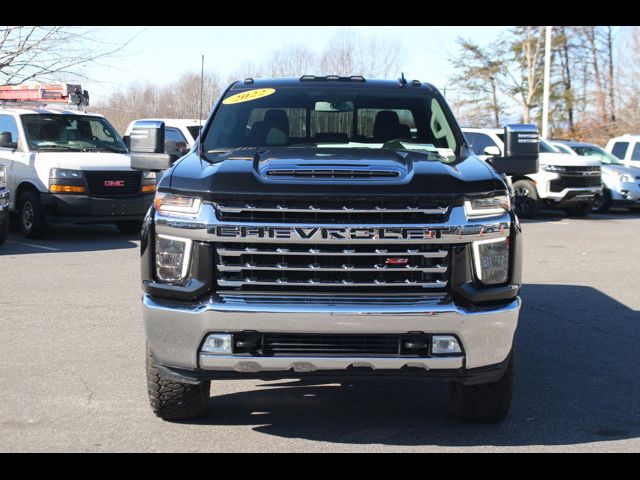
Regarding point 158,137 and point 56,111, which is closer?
point 158,137

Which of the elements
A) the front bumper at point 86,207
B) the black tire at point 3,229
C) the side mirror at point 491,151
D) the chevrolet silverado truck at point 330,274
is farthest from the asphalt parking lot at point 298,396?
the front bumper at point 86,207

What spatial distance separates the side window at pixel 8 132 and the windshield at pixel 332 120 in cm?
982

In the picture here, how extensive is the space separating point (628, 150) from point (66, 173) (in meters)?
14.0

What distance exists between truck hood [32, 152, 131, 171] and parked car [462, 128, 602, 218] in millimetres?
7632

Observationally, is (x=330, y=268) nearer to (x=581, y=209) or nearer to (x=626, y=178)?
(x=581, y=209)

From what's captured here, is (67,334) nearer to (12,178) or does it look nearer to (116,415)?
(116,415)

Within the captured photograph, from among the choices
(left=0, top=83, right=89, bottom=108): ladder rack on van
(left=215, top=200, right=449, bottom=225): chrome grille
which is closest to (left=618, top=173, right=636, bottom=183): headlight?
(left=0, top=83, right=89, bottom=108): ladder rack on van

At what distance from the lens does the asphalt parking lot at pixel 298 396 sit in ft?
17.1

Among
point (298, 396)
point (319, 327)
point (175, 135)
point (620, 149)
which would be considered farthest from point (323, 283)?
point (620, 149)

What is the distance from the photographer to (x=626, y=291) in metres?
10.6

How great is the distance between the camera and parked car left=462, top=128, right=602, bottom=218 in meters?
19.9

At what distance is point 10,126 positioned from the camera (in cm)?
1605
